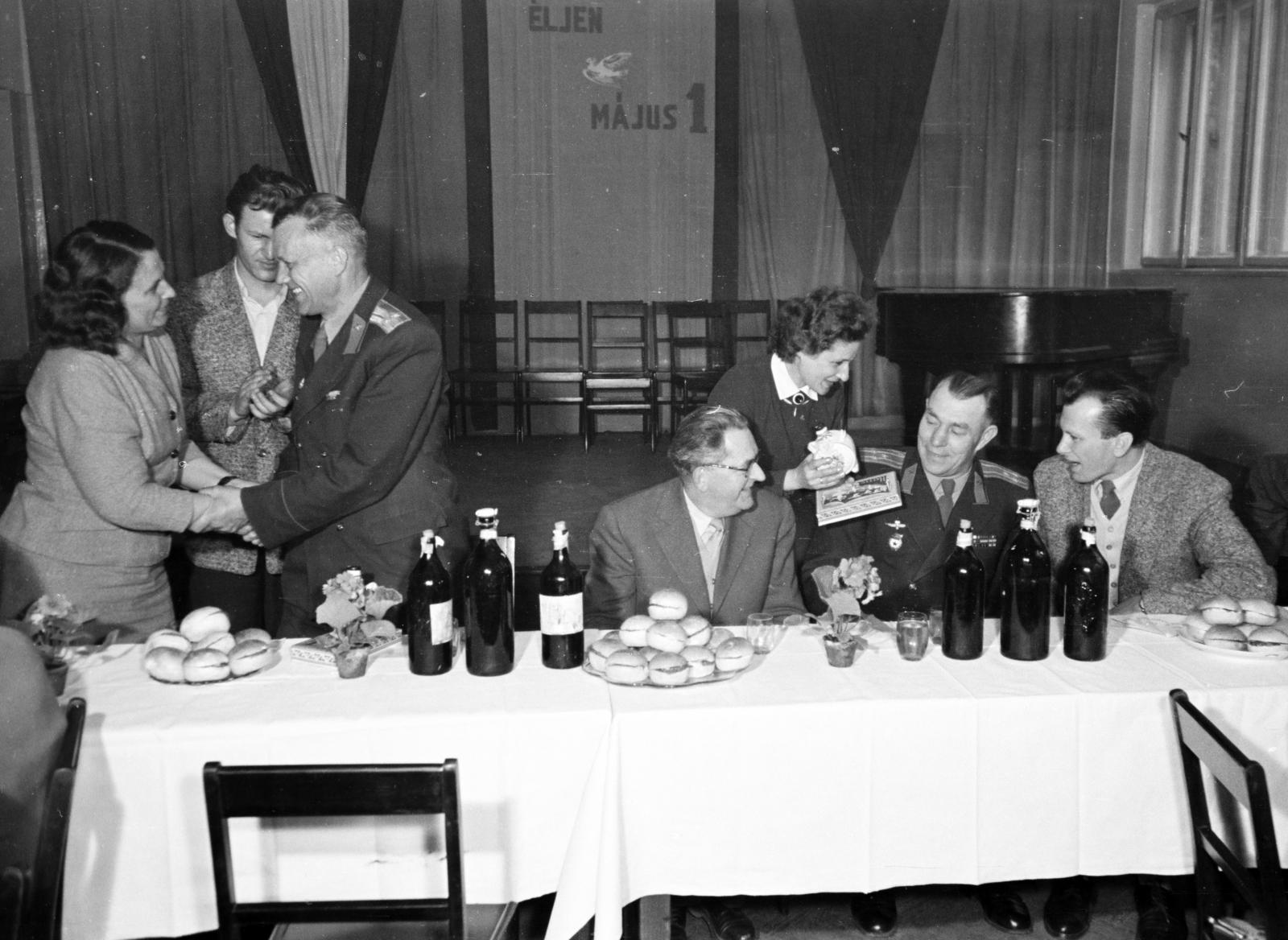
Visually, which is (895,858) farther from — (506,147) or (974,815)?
(506,147)

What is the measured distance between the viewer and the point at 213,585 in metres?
3.10

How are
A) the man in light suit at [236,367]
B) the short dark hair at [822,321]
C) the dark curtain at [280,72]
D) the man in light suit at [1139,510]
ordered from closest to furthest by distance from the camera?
1. the man in light suit at [1139,510]
2. the man in light suit at [236,367]
3. the short dark hair at [822,321]
4. the dark curtain at [280,72]

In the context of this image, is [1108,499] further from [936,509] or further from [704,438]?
[704,438]

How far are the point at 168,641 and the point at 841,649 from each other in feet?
4.12

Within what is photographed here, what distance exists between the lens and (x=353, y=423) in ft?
8.47

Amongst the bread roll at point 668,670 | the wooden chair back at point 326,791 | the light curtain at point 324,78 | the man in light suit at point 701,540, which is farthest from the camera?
the light curtain at point 324,78

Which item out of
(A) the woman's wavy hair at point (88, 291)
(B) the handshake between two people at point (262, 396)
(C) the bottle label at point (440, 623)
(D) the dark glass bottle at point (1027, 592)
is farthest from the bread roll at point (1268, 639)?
(A) the woman's wavy hair at point (88, 291)

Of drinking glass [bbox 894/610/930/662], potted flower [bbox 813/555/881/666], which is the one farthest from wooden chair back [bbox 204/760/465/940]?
drinking glass [bbox 894/610/930/662]

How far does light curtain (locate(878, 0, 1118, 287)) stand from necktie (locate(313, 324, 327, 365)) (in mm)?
6752

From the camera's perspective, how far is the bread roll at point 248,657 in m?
2.14

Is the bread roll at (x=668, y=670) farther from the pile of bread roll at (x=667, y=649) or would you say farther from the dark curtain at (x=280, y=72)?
the dark curtain at (x=280, y=72)

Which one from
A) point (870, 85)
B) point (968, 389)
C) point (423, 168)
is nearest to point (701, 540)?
point (968, 389)

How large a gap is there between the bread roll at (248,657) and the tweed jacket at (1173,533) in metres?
1.81

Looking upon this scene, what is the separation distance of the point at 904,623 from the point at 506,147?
21.8ft
